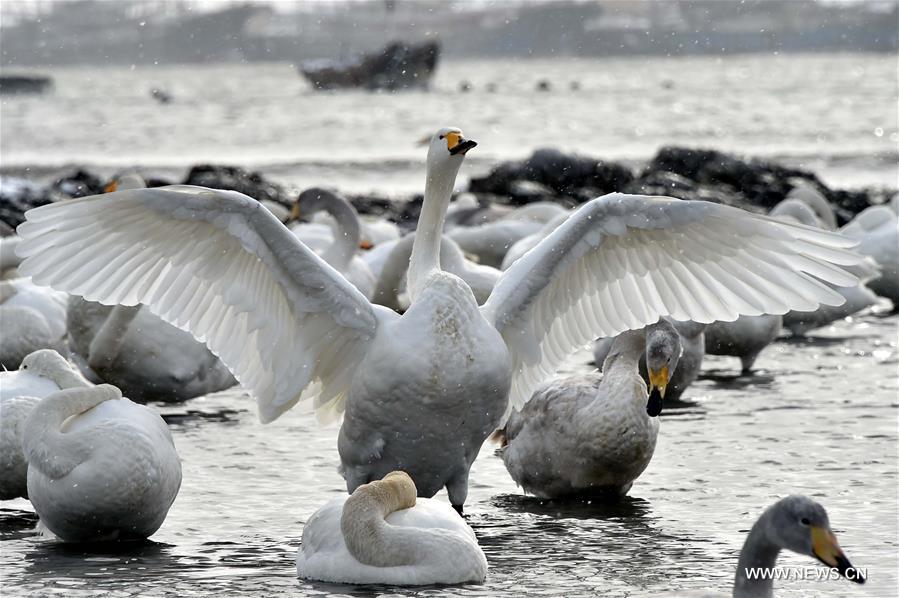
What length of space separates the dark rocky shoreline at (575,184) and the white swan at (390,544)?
1327 cm

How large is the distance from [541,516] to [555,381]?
0.85 metres

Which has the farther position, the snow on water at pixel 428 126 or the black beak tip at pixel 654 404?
the snow on water at pixel 428 126

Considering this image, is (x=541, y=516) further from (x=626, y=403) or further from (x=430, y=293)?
(x=430, y=293)

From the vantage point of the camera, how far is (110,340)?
884 cm

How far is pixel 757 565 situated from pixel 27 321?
6.22 meters

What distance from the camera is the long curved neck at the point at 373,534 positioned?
5.38 m

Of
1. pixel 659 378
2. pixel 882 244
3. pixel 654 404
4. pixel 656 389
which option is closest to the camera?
pixel 654 404

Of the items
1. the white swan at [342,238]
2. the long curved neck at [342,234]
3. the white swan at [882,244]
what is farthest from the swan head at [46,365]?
the white swan at [882,244]

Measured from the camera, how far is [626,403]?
6.95m

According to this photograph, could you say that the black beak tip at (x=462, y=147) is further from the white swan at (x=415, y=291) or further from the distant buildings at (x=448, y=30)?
the distant buildings at (x=448, y=30)

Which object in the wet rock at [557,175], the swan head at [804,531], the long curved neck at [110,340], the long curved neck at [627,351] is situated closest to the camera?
the swan head at [804,531]

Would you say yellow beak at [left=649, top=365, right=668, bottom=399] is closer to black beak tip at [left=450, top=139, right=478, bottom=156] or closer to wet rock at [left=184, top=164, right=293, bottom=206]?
black beak tip at [left=450, top=139, right=478, bottom=156]

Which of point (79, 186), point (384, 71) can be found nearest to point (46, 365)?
point (79, 186)

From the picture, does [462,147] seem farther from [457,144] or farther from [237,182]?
[237,182]
